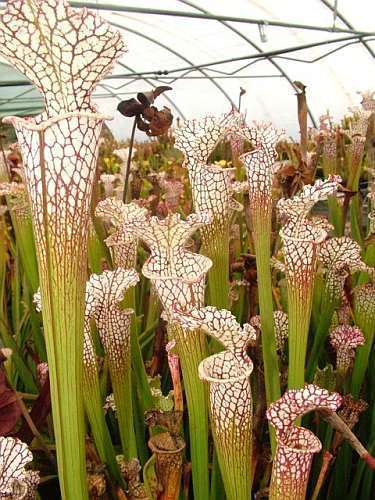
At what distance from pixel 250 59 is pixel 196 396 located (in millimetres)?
7436

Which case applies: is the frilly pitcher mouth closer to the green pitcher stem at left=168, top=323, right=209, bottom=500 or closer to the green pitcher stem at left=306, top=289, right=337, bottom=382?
the green pitcher stem at left=168, top=323, right=209, bottom=500

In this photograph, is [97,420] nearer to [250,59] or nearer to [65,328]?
[65,328]

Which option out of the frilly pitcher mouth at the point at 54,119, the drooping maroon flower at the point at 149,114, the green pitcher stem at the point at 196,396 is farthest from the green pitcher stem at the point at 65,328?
the drooping maroon flower at the point at 149,114

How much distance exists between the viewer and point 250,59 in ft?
24.8

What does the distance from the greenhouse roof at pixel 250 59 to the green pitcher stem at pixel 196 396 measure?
21.3 feet

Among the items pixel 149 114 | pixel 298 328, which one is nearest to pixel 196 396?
pixel 298 328

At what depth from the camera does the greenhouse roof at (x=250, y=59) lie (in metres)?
7.00

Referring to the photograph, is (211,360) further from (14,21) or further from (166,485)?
(14,21)

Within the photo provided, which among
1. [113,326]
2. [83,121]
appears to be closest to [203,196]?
[113,326]

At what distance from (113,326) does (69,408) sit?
0.24 metres

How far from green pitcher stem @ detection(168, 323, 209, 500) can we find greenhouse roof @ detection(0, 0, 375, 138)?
21.3ft

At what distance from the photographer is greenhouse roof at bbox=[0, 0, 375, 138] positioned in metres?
7.00

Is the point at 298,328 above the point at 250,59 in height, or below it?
below

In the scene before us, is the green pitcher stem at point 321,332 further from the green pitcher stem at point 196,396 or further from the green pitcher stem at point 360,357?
the green pitcher stem at point 196,396
